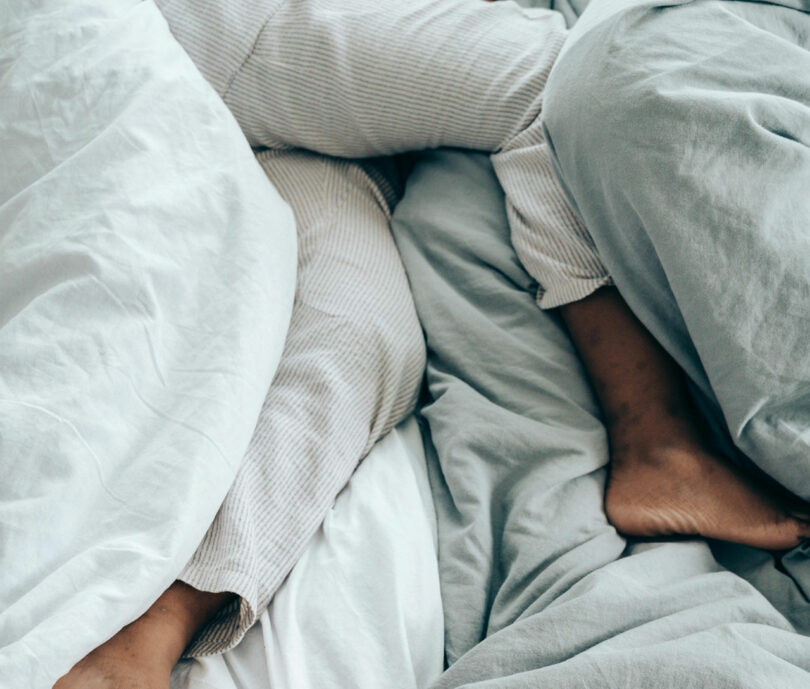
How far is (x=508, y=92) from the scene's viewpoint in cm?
87

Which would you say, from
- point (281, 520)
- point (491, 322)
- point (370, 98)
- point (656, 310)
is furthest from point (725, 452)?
point (370, 98)

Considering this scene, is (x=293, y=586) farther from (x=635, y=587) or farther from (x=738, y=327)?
(x=738, y=327)

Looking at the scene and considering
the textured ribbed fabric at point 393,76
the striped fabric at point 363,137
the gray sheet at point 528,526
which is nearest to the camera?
the gray sheet at point 528,526

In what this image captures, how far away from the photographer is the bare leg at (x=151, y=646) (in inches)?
21.7

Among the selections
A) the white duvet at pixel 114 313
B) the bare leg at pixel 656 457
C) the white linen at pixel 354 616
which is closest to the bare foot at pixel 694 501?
the bare leg at pixel 656 457

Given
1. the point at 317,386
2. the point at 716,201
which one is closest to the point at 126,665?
the point at 317,386

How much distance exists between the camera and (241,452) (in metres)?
0.65

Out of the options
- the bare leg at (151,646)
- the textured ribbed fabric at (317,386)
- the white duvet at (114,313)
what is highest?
the white duvet at (114,313)

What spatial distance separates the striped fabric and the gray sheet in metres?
0.04

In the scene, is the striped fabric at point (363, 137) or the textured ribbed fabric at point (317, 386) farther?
the striped fabric at point (363, 137)

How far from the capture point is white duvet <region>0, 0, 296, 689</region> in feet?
1.77

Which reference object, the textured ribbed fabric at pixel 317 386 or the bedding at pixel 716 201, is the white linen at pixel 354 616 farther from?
the bedding at pixel 716 201

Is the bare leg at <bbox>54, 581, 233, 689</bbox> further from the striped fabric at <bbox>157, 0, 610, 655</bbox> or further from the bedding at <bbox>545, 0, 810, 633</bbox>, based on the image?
the bedding at <bbox>545, 0, 810, 633</bbox>

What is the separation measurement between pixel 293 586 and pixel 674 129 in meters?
0.50
